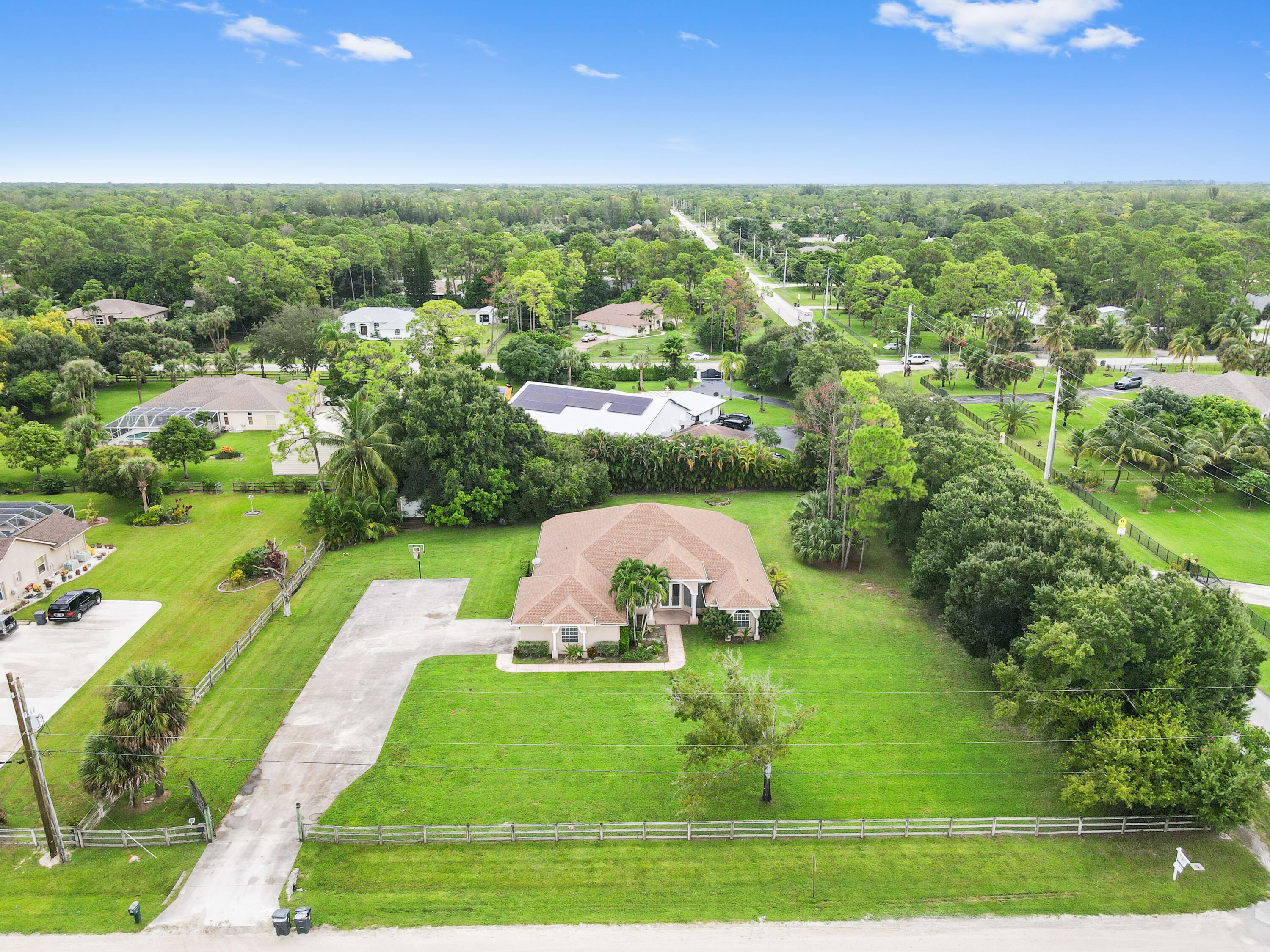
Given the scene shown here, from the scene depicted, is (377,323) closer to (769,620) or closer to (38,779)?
(769,620)

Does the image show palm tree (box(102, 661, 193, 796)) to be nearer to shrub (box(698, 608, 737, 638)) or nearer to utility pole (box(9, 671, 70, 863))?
utility pole (box(9, 671, 70, 863))

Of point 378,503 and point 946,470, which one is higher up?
point 946,470

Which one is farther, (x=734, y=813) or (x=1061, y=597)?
(x=1061, y=597)

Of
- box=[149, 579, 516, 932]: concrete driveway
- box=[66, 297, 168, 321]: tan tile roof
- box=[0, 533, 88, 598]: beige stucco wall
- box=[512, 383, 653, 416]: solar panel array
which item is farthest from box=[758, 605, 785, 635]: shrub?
box=[66, 297, 168, 321]: tan tile roof

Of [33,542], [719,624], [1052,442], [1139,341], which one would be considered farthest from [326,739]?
[1139,341]

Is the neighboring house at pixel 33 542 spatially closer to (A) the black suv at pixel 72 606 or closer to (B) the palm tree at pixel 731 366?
(A) the black suv at pixel 72 606

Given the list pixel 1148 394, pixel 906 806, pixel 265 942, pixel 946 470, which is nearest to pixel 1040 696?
pixel 906 806

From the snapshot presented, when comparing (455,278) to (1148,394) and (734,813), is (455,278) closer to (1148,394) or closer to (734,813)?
(1148,394)
